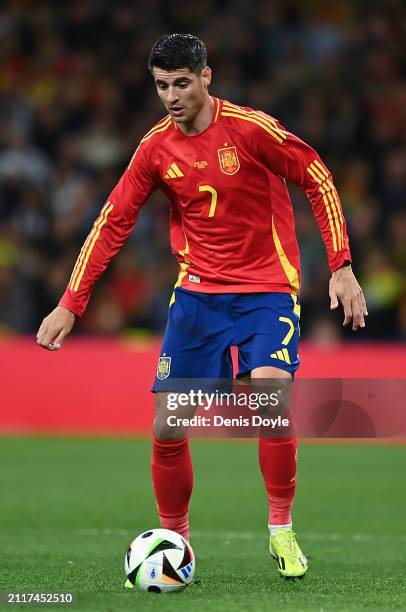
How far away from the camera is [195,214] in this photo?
5.32 m

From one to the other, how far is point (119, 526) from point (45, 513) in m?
0.67

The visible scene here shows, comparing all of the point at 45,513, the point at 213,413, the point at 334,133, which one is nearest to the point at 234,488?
the point at 45,513

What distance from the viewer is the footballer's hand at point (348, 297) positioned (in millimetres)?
4926

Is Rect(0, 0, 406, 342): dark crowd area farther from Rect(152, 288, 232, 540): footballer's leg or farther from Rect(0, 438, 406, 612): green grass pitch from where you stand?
Rect(152, 288, 232, 540): footballer's leg

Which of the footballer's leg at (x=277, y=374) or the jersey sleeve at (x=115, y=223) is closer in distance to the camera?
the footballer's leg at (x=277, y=374)

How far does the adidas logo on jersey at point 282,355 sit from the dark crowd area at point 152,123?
22.0ft

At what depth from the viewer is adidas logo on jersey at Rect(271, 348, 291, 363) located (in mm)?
5180

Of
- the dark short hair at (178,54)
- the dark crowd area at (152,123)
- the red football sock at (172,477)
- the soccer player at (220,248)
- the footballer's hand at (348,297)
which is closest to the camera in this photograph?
the footballer's hand at (348,297)

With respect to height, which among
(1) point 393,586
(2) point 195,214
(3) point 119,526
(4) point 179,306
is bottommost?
(3) point 119,526

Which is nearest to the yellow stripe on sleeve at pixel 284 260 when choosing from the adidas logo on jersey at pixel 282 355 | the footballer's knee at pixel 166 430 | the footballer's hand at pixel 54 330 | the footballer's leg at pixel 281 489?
the adidas logo on jersey at pixel 282 355

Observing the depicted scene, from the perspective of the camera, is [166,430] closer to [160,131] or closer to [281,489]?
[281,489]

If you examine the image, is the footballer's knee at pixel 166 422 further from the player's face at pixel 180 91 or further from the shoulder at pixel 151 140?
the player's face at pixel 180 91

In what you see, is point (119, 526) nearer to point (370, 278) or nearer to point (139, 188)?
point (139, 188)

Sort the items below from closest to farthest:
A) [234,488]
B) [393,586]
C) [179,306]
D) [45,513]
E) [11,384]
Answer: [393,586], [179,306], [45,513], [234,488], [11,384]
